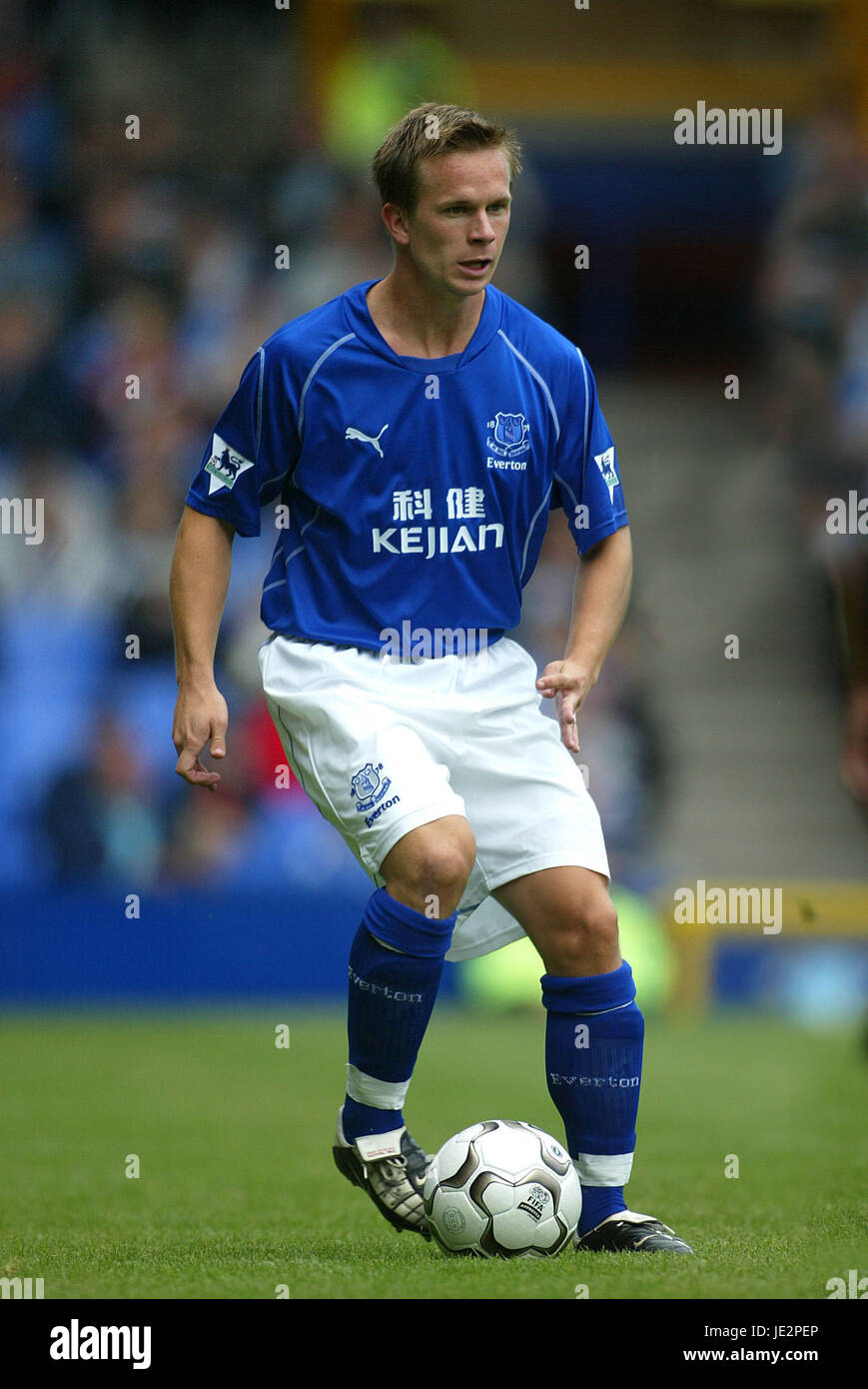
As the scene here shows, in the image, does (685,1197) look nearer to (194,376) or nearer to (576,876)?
(576,876)

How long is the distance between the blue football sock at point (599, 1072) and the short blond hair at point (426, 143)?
172 cm

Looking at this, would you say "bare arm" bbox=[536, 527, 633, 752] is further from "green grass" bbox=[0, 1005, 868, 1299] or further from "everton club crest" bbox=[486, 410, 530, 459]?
"green grass" bbox=[0, 1005, 868, 1299]

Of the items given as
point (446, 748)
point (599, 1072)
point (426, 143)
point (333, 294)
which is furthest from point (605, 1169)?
point (333, 294)

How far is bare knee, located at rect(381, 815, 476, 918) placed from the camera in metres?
3.88

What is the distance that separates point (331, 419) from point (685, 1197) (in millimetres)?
2192

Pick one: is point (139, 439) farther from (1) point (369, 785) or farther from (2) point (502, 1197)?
(2) point (502, 1197)

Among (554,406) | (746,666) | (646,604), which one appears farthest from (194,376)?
(554,406)

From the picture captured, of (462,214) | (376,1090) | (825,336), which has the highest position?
(825,336)

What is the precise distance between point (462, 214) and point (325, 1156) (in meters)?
3.15

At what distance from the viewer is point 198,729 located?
410cm

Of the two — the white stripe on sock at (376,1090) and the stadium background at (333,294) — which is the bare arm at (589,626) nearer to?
the white stripe on sock at (376,1090)

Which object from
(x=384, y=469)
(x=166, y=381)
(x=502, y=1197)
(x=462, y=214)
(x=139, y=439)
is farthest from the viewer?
(x=166, y=381)

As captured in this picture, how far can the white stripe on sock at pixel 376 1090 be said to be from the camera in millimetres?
4164

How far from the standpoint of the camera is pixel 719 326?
15.6 metres
